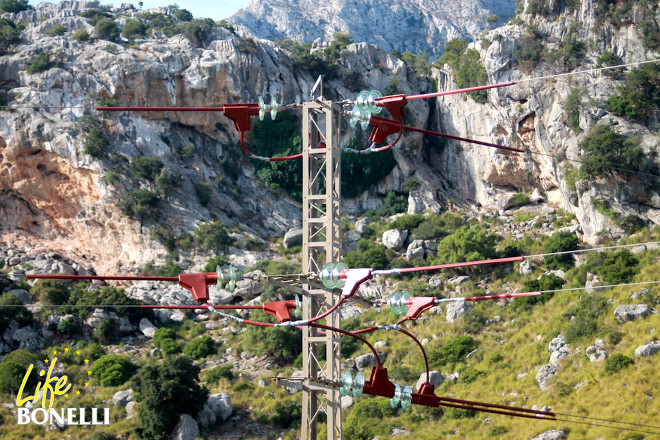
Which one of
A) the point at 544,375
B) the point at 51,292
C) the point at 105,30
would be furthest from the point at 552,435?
the point at 105,30

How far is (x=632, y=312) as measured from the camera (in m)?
30.8

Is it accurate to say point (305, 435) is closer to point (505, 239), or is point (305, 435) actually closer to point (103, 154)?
point (505, 239)

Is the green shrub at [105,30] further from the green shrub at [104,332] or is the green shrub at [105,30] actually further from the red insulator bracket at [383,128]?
the red insulator bracket at [383,128]

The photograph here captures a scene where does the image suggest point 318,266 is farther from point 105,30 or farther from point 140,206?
point 105,30

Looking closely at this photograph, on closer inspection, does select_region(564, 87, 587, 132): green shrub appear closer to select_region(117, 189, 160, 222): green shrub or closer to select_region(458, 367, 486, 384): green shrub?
select_region(458, 367, 486, 384): green shrub

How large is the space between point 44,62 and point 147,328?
768 inches

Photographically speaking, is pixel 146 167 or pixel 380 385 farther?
pixel 146 167

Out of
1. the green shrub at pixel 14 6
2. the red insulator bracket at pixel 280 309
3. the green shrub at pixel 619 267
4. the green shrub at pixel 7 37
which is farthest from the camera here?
the green shrub at pixel 14 6

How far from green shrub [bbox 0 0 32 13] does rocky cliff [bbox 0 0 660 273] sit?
6.09 metres

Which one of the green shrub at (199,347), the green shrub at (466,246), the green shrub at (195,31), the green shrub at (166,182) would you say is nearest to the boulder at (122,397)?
the green shrub at (199,347)

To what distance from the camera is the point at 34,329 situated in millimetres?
35656

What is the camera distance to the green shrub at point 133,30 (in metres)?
54.7

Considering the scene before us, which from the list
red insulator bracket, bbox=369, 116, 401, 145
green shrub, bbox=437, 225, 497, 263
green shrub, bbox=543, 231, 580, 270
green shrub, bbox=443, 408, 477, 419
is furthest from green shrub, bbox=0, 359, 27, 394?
green shrub, bbox=543, 231, 580, 270

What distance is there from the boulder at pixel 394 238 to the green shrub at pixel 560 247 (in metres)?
7.78
